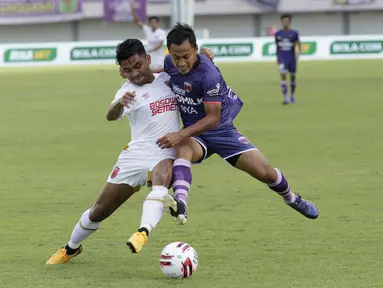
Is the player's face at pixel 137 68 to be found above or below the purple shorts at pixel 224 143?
above

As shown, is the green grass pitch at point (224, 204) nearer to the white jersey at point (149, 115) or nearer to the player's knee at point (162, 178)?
the player's knee at point (162, 178)

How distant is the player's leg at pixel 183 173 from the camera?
7.21 metres

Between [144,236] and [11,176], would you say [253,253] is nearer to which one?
[144,236]

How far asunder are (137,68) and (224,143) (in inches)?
47.2

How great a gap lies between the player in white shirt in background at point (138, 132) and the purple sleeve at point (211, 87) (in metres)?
0.31

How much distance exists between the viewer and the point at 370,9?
6206 cm

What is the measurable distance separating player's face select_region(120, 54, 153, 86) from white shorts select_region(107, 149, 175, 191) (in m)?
0.57

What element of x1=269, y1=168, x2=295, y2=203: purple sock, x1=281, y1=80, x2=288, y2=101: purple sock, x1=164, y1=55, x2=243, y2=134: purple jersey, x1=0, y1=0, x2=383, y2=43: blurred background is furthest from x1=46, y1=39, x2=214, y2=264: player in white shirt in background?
x1=0, y1=0, x2=383, y2=43: blurred background

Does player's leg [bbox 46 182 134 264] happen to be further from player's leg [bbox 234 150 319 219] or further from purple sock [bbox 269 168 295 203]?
purple sock [bbox 269 168 295 203]

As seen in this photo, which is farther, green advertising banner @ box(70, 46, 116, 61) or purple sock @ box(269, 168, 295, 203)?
green advertising banner @ box(70, 46, 116, 61)

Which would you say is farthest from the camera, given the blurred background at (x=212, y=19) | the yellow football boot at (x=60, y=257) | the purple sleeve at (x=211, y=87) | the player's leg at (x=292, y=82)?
the blurred background at (x=212, y=19)

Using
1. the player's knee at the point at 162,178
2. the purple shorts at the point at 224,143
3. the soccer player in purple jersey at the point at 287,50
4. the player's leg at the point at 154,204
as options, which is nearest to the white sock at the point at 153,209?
the player's leg at the point at 154,204

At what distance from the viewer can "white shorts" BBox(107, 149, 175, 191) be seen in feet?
25.0

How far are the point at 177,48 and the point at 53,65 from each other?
3599 centimetres
